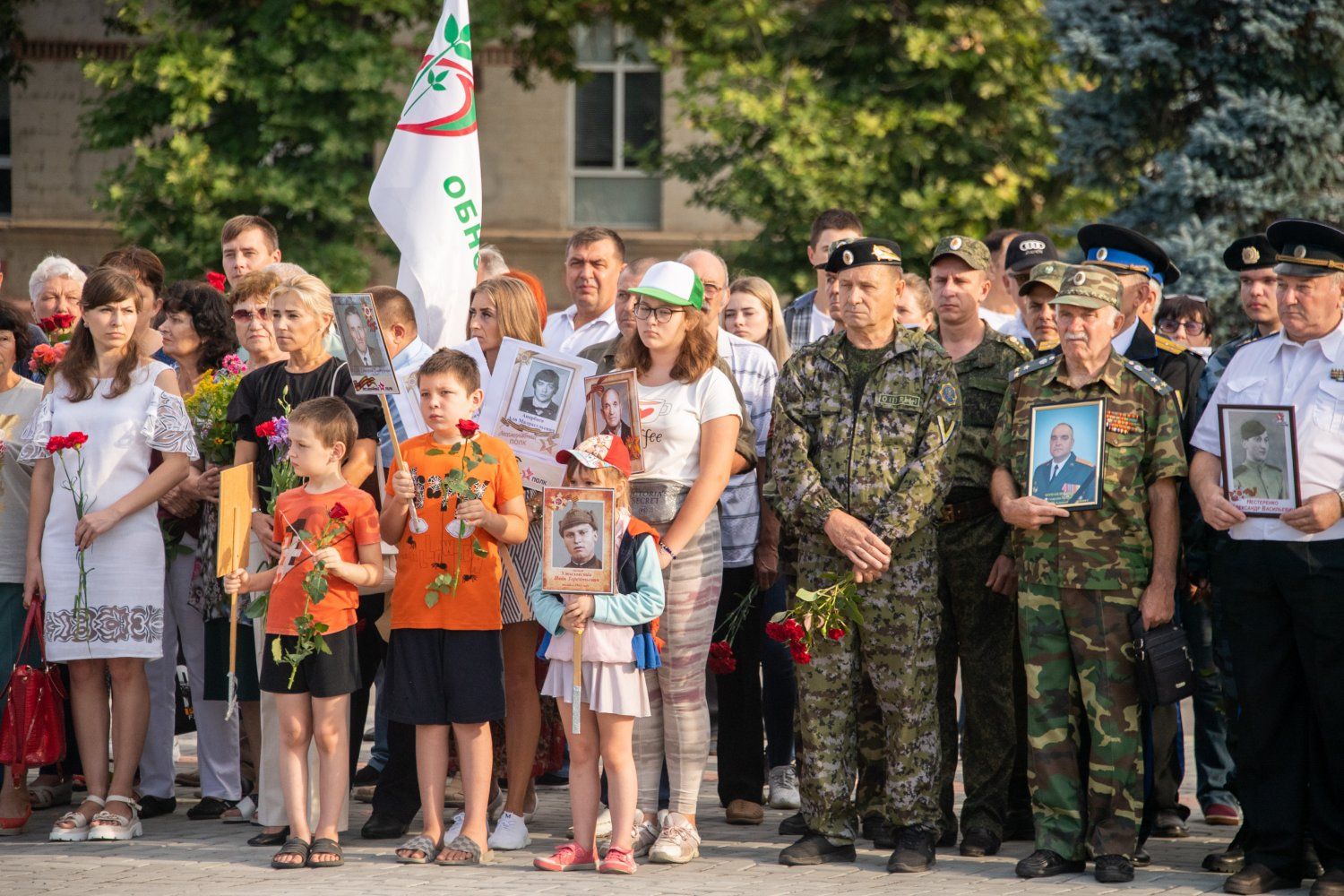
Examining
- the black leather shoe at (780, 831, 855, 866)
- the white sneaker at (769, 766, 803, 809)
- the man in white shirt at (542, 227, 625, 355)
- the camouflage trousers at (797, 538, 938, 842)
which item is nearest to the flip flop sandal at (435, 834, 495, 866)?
the black leather shoe at (780, 831, 855, 866)

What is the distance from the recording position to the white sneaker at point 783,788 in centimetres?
805

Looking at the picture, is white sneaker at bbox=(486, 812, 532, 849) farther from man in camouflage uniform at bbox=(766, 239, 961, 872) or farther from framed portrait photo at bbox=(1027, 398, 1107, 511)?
framed portrait photo at bbox=(1027, 398, 1107, 511)

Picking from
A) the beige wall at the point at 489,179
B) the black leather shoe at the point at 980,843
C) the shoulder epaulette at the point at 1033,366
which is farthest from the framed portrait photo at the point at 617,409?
the beige wall at the point at 489,179

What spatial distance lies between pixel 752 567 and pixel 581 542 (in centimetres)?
149

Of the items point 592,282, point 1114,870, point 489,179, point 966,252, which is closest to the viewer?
point 1114,870

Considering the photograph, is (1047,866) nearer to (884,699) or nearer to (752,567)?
(884,699)

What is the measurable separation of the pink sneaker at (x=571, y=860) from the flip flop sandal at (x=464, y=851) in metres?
0.27

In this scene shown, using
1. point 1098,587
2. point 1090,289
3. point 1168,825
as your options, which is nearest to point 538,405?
point 1090,289

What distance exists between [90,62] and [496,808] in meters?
11.8

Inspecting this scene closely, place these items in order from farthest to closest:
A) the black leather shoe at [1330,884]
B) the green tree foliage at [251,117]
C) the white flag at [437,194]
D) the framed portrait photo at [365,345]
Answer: the green tree foliage at [251,117], the white flag at [437,194], the framed portrait photo at [365,345], the black leather shoe at [1330,884]

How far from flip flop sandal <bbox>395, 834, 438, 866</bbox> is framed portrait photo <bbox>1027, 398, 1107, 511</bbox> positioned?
2.81 meters

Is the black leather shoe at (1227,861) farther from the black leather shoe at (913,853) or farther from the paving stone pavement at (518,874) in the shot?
the black leather shoe at (913,853)

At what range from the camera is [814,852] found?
6.72 metres

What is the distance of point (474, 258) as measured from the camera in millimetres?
8609
